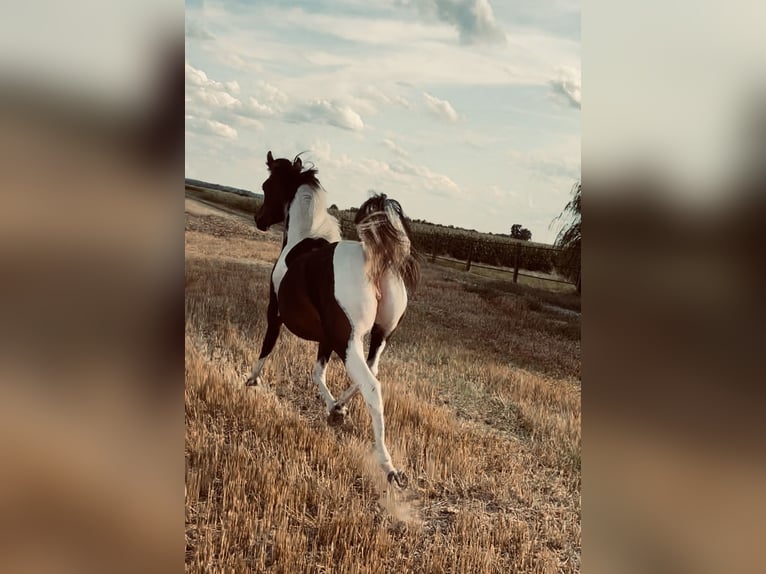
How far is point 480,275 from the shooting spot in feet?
10.6

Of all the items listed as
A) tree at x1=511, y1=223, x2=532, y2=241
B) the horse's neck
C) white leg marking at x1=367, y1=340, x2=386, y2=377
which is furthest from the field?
tree at x1=511, y1=223, x2=532, y2=241

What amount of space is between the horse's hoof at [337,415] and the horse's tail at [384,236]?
0.59 metres

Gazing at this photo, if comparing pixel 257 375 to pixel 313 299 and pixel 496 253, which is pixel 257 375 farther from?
pixel 496 253

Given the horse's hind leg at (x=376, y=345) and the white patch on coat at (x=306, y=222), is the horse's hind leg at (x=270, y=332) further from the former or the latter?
the horse's hind leg at (x=376, y=345)

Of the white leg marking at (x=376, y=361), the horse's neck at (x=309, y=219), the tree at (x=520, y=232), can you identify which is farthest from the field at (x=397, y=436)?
the tree at (x=520, y=232)

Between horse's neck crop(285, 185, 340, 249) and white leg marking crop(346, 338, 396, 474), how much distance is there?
20.1 inches

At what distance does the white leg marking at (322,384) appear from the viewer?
123 inches

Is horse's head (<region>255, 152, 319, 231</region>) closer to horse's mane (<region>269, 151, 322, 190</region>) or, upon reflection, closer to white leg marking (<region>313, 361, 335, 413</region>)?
horse's mane (<region>269, 151, 322, 190</region>)

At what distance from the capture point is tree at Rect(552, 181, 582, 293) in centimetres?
304

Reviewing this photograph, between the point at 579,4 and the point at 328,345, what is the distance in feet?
6.16
